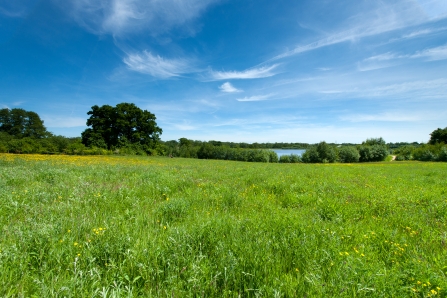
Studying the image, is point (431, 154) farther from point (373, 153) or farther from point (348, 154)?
point (348, 154)

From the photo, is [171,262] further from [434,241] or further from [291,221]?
[434,241]

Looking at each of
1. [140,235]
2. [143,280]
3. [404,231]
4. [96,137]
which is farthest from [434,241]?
[96,137]

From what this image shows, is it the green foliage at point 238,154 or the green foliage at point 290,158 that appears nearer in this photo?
the green foliage at point 238,154

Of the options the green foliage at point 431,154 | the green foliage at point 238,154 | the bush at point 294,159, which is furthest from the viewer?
the bush at point 294,159

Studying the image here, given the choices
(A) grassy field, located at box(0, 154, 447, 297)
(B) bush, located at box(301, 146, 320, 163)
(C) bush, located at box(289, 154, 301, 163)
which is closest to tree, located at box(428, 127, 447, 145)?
(B) bush, located at box(301, 146, 320, 163)

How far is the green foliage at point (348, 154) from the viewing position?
74019 millimetres

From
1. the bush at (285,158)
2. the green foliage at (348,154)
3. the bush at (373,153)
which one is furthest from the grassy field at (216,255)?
the bush at (373,153)

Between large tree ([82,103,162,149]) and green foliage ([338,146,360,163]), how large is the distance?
7567 cm

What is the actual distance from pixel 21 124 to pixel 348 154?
382 ft

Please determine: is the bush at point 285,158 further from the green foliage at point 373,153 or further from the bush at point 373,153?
the bush at point 373,153

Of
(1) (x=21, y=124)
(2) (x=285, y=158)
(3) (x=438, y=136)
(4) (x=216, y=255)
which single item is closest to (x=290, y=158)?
(2) (x=285, y=158)

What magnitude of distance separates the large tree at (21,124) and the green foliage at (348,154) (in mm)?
109802

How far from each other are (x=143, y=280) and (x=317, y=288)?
1978 mm

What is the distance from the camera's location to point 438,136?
261ft
